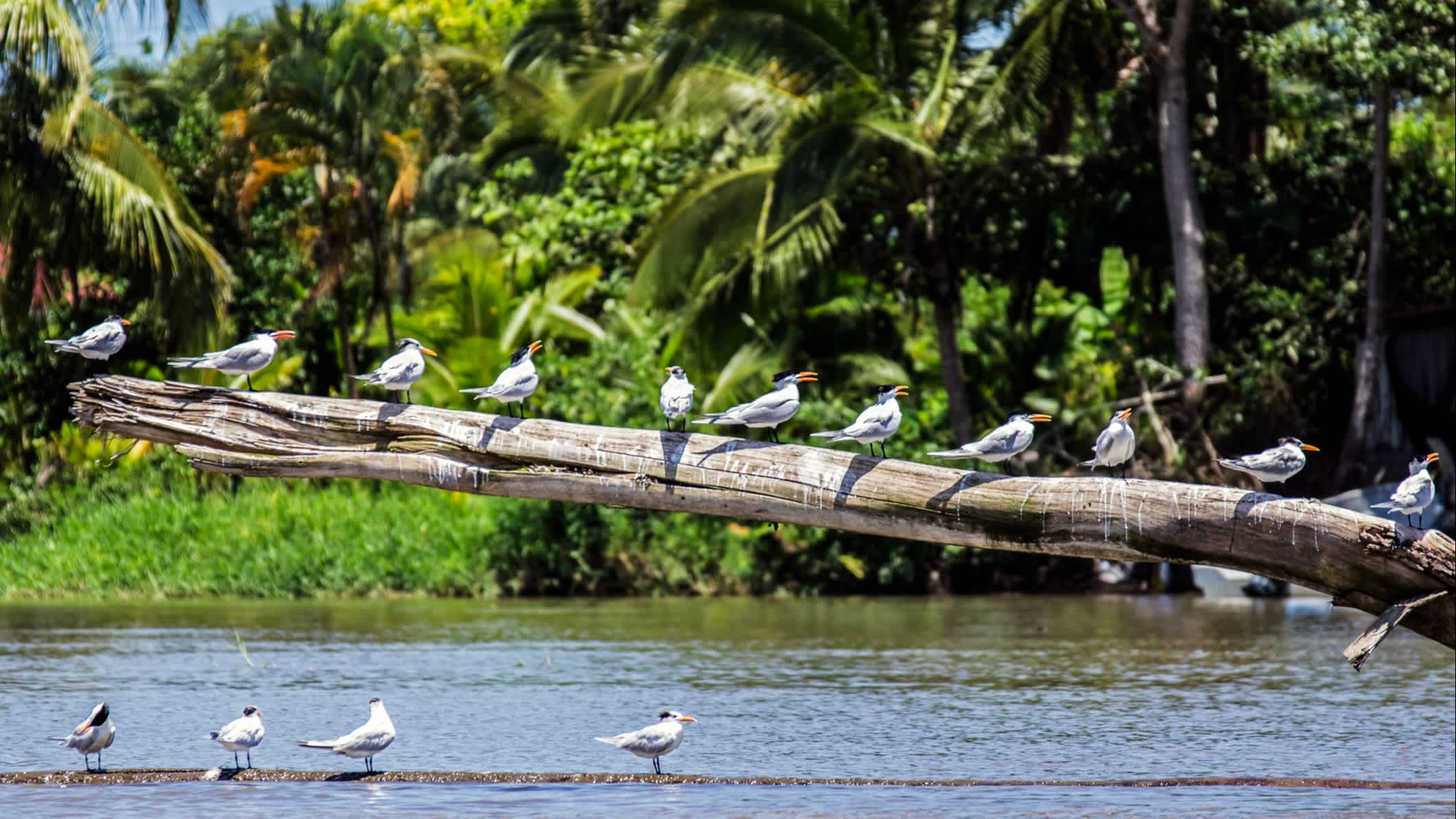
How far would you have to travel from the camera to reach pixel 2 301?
20.5 metres

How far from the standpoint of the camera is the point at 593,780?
893cm

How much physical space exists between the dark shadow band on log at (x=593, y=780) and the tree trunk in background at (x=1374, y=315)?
469 inches

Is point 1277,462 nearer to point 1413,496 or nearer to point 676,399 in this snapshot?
point 1413,496

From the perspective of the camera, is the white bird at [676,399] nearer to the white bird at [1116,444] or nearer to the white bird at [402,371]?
the white bird at [402,371]

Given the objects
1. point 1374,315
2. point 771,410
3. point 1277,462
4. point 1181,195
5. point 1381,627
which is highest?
point 1181,195

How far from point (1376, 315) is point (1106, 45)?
503cm

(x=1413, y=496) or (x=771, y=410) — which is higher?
(x=771, y=410)

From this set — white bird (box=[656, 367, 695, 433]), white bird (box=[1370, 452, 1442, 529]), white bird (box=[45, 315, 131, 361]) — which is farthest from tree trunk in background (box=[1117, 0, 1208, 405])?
white bird (box=[45, 315, 131, 361])

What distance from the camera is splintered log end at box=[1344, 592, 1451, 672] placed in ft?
22.0

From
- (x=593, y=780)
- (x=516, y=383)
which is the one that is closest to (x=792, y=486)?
Result: (x=516, y=383)

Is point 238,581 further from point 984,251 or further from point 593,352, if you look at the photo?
point 984,251

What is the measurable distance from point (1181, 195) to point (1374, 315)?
2632mm

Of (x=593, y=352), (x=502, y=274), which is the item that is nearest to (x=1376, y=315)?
(x=593, y=352)

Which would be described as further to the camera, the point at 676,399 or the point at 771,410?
the point at 676,399
